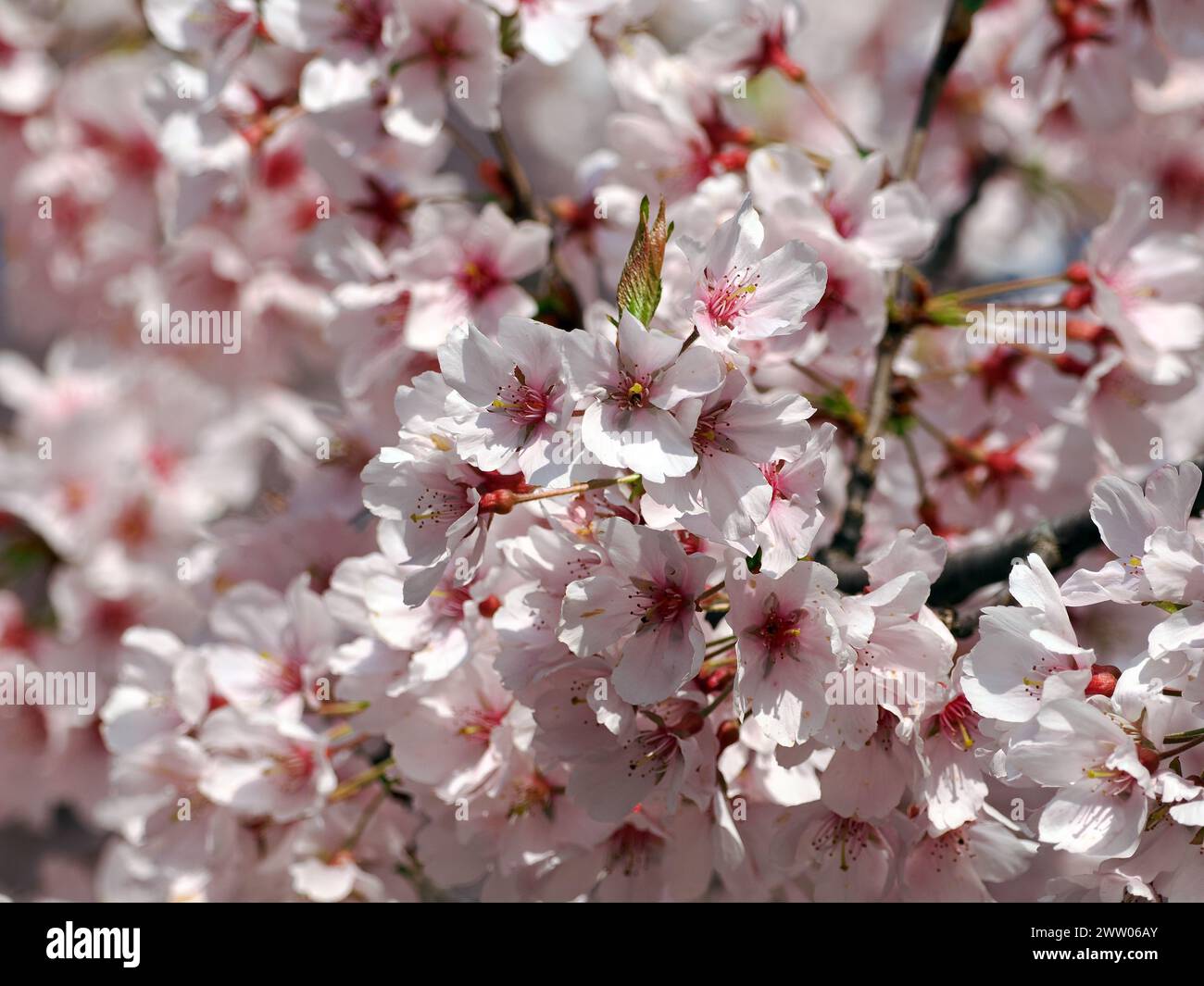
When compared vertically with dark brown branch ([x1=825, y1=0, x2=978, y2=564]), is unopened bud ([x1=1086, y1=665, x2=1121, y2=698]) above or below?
below

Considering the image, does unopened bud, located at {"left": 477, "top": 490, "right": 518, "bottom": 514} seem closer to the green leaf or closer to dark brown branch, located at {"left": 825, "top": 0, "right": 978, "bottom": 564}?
the green leaf

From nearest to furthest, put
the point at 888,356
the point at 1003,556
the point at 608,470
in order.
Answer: the point at 608,470 < the point at 1003,556 < the point at 888,356

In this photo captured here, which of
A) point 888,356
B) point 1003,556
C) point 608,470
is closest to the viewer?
point 608,470

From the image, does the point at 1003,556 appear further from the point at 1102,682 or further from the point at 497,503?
the point at 497,503

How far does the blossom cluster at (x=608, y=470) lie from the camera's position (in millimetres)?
1155

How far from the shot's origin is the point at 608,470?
3.62 feet

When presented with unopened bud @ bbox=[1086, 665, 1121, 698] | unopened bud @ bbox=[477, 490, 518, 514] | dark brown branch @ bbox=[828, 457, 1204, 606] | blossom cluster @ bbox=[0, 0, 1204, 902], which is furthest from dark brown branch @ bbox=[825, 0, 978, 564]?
unopened bud @ bbox=[477, 490, 518, 514]

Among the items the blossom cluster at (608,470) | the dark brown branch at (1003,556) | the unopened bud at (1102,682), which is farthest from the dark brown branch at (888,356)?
the unopened bud at (1102,682)

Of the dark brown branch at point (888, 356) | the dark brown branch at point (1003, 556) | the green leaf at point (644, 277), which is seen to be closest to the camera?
the green leaf at point (644, 277)

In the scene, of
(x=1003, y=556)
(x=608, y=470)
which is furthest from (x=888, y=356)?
(x=608, y=470)

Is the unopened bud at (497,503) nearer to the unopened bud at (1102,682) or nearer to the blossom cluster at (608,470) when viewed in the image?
the blossom cluster at (608,470)

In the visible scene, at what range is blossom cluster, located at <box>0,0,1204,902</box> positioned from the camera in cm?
116
